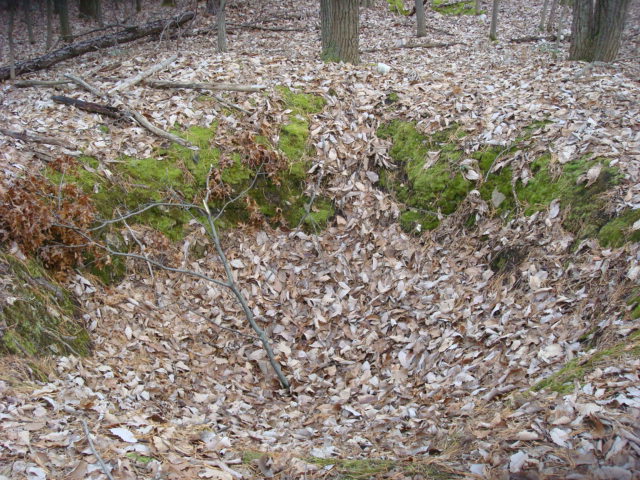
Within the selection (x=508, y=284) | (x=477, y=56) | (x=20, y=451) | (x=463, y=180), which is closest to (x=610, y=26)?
(x=477, y=56)

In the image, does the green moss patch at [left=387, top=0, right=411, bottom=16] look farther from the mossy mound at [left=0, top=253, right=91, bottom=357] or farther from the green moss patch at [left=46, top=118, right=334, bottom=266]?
the mossy mound at [left=0, top=253, right=91, bottom=357]

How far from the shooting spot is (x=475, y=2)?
15742 millimetres

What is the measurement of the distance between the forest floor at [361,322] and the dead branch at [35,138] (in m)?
0.14

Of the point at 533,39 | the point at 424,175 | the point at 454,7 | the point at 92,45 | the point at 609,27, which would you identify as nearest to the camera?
the point at 424,175

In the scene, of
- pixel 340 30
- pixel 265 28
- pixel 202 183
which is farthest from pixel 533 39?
pixel 202 183

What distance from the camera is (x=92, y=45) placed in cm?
1026

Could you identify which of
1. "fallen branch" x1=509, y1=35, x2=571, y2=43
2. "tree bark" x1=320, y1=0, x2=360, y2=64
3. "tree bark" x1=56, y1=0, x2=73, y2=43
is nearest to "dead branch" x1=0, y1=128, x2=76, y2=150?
"tree bark" x1=320, y1=0, x2=360, y2=64

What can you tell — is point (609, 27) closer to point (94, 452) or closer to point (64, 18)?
point (94, 452)

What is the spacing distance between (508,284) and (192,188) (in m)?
3.74

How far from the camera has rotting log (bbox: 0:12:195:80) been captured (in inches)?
345

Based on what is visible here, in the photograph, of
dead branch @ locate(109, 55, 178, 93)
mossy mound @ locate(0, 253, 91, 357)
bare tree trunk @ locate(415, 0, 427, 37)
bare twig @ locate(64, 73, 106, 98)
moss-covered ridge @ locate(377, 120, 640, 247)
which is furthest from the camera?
bare tree trunk @ locate(415, 0, 427, 37)

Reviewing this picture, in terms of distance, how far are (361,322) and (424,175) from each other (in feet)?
7.33

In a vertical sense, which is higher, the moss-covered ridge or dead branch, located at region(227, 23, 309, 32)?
dead branch, located at region(227, 23, 309, 32)

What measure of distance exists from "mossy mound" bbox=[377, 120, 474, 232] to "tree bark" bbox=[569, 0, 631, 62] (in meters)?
3.36
